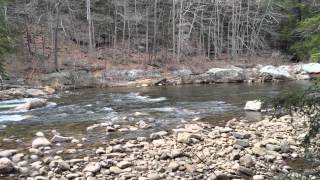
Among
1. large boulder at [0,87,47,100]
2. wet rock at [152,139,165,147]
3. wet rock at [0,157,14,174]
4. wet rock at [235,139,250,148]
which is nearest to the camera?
wet rock at [0,157,14,174]

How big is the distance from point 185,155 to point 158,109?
794 cm

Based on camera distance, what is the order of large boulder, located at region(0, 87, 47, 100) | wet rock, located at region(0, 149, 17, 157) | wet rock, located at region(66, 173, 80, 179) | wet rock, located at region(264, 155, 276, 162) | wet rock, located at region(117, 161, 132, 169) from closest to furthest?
wet rock, located at region(66, 173, 80, 179) → wet rock, located at region(117, 161, 132, 169) → wet rock, located at region(264, 155, 276, 162) → wet rock, located at region(0, 149, 17, 157) → large boulder, located at region(0, 87, 47, 100)

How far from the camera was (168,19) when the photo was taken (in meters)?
42.7

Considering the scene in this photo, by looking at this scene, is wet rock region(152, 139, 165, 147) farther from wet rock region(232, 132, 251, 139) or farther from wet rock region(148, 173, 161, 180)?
wet rock region(148, 173, 161, 180)

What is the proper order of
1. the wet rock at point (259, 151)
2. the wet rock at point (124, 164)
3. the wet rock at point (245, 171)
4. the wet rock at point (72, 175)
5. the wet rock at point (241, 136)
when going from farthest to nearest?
the wet rock at point (241, 136) < the wet rock at point (259, 151) < the wet rock at point (124, 164) < the wet rock at point (245, 171) < the wet rock at point (72, 175)

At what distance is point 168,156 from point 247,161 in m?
1.74

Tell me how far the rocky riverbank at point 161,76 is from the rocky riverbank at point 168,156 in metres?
17.1

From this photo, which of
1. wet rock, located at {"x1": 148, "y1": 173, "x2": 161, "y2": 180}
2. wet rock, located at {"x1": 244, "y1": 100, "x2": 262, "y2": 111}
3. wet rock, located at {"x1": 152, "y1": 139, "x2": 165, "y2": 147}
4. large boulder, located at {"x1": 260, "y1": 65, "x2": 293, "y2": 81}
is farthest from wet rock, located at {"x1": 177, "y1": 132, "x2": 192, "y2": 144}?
large boulder, located at {"x1": 260, "y1": 65, "x2": 293, "y2": 81}

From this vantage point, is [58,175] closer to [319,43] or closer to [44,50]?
[319,43]

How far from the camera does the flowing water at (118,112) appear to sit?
14.0 metres

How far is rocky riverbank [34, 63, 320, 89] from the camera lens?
30.1 m

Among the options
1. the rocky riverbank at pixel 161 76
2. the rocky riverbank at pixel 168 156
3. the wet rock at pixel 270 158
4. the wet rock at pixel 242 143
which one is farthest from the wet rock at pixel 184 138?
the rocky riverbank at pixel 161 76

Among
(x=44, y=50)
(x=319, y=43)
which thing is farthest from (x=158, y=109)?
(x=44, y=50)

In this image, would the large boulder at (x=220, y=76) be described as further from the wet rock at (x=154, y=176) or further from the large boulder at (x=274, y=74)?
the wet rock at (x=154, y=176)
